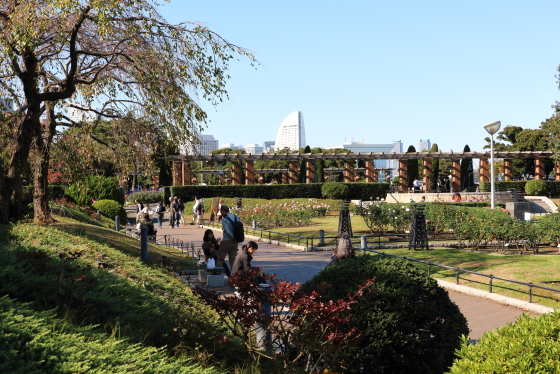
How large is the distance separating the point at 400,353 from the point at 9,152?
35.2 feet

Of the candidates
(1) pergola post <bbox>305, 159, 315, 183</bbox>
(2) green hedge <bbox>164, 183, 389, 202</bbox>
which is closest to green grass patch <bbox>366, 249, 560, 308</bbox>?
(2) green hedge <bbox>164, 183, 389, 202</bbox>

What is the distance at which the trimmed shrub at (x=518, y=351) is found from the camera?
141 inches

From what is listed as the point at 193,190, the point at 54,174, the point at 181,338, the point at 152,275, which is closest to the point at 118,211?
the point at 54,174

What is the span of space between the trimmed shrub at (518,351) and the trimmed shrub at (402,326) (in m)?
1.34

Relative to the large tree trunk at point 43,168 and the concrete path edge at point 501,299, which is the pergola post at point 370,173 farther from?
the large tree trunk at point 43,168

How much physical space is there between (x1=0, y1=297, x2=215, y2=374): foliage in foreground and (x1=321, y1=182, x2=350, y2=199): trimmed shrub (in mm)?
37248

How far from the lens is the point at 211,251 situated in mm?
12773

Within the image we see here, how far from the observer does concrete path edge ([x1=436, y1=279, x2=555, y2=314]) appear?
940 cm

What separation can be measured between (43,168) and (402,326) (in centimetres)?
1093

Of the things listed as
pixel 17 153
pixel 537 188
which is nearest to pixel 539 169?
pixel 537 188

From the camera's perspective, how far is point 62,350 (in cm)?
419

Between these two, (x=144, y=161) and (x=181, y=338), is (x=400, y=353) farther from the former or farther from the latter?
(x=144, y=161)

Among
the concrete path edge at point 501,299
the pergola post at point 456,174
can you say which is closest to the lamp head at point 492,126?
the concrete path edge at point 501,299

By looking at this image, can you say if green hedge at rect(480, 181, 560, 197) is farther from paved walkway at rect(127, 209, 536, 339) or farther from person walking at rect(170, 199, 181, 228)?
paved walkway at rect(127, 209, 536, 339)
